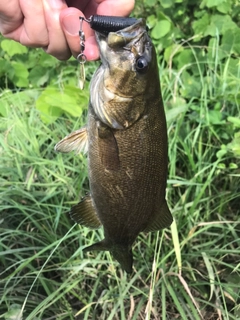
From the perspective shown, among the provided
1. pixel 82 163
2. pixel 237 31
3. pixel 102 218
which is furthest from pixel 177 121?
pixel 102 218

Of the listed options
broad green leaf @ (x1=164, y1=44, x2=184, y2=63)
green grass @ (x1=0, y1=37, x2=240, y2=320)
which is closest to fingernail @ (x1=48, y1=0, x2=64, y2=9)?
green grass @ (x1=0, y1=37, x2=240, y2=320)

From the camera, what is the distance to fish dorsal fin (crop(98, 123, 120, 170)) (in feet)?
4.05

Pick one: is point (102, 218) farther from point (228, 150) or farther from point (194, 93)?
point (194, 93)

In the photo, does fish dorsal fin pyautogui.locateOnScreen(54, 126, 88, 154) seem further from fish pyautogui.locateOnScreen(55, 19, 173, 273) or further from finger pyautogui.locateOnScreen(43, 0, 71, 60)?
finger pyautogui.locateOnScreen(43, 0, 71, 60)

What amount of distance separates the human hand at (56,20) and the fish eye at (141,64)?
0.43 feet

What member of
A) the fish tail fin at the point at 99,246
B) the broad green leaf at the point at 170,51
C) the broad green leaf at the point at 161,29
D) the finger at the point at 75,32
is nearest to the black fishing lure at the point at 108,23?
the finger at the point at 75,32

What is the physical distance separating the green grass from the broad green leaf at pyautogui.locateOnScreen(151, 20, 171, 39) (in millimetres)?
389

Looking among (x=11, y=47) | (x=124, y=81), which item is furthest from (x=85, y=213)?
(x=11, y=47)

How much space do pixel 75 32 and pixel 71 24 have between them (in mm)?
23

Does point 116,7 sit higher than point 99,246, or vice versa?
point 116,7

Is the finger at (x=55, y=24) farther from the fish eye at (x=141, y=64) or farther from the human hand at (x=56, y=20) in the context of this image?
the fish eye at (x=141, y=64)

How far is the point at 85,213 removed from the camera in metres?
1.38

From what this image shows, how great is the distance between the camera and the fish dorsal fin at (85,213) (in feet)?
4.50

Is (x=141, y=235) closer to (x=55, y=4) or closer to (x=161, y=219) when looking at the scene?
(x=161, y=219)
